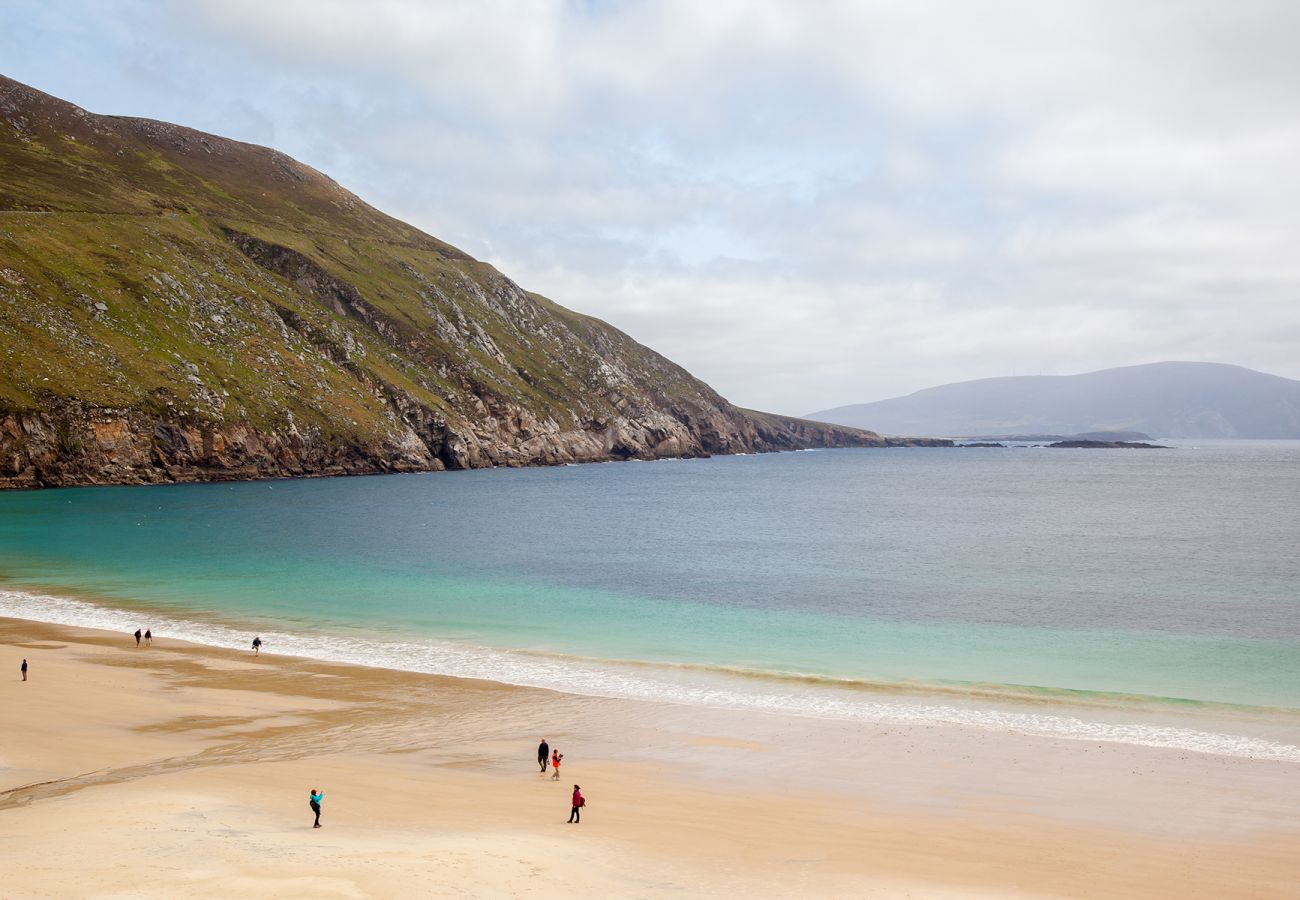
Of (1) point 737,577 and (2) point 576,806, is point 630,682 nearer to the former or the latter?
(2) point 576,806

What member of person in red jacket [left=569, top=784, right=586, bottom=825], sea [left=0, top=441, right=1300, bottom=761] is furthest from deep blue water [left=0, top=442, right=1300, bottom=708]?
person in red jacket [left=569, top=784, right=586, bottom=825]

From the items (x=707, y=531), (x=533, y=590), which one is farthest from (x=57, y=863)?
(x=707, y=531)

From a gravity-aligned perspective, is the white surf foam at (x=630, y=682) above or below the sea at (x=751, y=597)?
below

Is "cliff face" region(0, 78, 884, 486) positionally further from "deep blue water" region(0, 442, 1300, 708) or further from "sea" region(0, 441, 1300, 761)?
"sea" region(0, 441, 1300, 761)

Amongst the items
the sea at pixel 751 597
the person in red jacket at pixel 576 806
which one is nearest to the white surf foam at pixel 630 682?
the sea at pixel 751 597

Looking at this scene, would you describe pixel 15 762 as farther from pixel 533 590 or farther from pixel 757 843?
pixel 533 590

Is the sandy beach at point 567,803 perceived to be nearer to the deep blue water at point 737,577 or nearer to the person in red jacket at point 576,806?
the person in red jacket at point 576,806
